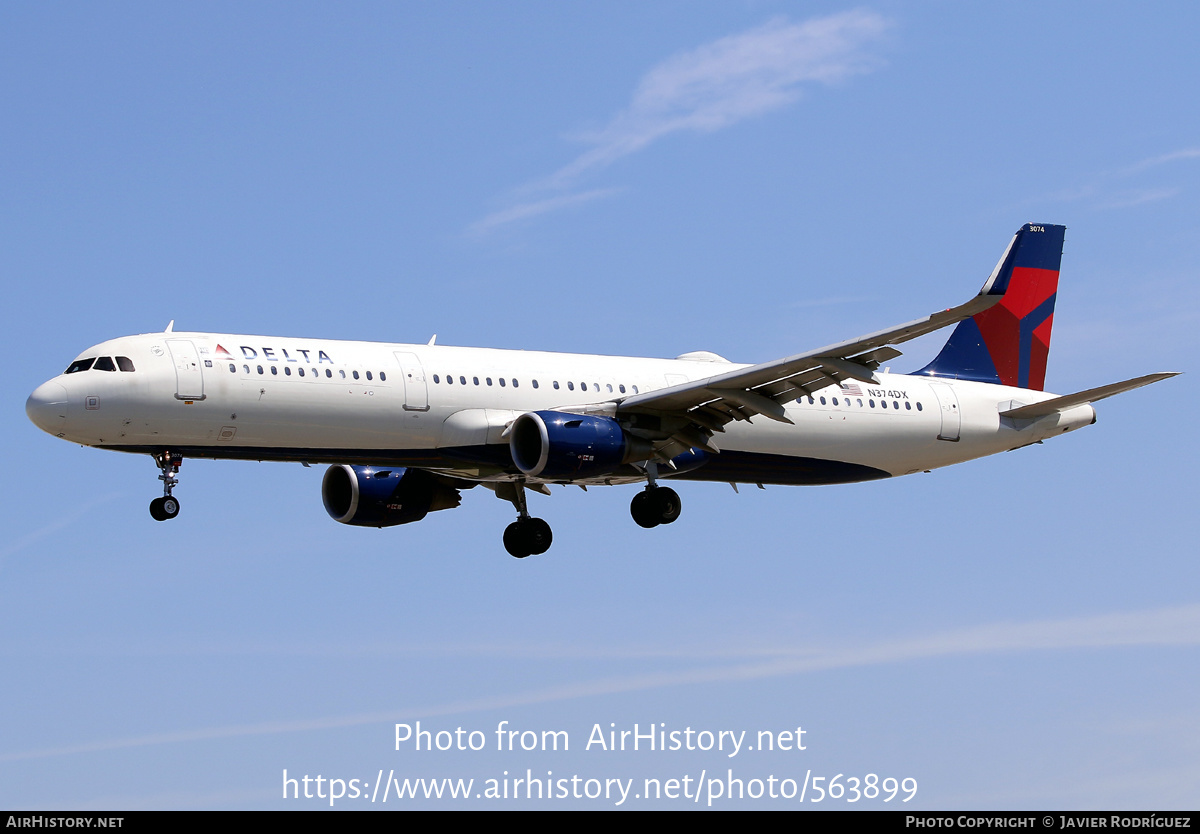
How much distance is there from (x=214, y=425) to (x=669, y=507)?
1205cm

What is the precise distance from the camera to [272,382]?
1475 inches

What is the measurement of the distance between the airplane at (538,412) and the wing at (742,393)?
0.15 feet

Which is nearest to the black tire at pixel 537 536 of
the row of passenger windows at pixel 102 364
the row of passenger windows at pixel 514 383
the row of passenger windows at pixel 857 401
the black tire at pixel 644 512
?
the black tire at pixel 644 512

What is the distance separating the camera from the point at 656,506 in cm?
4266

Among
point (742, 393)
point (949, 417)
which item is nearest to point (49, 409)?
point (742, 393)

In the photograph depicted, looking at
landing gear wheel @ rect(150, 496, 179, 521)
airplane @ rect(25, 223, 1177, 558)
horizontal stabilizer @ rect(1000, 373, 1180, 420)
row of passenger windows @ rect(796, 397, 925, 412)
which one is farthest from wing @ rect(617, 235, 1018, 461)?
landing gear wheel @ rect(150, 496, 179, 521)

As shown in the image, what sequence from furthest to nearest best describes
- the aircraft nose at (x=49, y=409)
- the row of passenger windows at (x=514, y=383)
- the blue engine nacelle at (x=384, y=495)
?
the blue engine nacelle at (x=384, y=495) < the row of passenger windows at (x=514, y=383) < the aircraft nose at (x=49, y=409)

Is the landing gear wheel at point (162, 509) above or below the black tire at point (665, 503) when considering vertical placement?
below

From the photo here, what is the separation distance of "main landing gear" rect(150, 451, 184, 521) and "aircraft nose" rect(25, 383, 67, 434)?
234cm

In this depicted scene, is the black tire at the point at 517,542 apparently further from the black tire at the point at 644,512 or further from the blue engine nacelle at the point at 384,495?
the black tire at the point at 644,512

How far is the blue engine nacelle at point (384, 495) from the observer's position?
45.2 metres

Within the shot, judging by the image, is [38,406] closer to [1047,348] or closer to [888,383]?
[888,383]

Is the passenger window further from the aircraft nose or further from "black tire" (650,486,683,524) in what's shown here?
"black tire" (650,486,683,524)

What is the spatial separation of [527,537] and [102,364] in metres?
13.6
